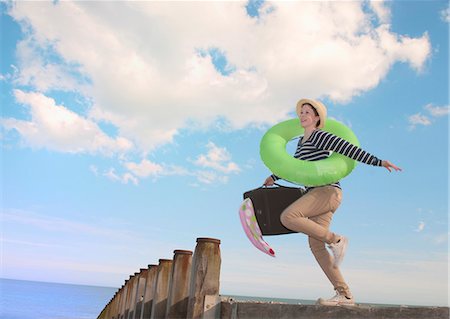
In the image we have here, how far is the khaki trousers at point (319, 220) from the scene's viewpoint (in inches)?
182

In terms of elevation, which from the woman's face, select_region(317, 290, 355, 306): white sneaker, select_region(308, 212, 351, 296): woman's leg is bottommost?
select_region(317, 290, 355, 306): white sneaker

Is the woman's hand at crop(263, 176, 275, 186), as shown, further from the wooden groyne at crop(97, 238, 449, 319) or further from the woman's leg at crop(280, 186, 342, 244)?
the wooden groyne at crop(97, 238, 449, 319)

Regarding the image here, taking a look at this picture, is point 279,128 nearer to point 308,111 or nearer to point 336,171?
point 308,111

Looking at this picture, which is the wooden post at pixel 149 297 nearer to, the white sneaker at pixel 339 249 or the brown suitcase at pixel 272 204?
the brown suitcase at pixel 272 204

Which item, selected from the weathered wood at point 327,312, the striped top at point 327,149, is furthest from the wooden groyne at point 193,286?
the striped top at point 327,149

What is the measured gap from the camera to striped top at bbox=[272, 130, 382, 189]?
185 inches

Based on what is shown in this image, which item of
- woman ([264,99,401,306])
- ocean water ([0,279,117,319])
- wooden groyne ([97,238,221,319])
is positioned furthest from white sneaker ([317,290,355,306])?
ocean water ([0,279,117,319])

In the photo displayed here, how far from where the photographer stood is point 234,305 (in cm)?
407

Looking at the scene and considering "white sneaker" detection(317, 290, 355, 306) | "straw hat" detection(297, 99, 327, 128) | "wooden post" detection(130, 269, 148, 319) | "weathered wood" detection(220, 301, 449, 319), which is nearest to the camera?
"weathered wood" detection(220, 301, 449, 319)

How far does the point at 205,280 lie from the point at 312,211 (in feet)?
4.14

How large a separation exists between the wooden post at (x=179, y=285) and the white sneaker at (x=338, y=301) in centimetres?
135

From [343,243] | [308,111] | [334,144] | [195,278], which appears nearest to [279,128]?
[308,111]

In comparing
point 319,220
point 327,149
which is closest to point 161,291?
point 319,220

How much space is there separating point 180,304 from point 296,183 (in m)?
1.69
